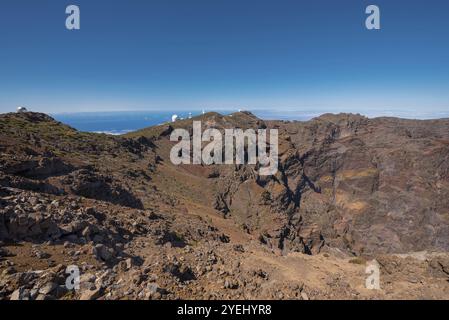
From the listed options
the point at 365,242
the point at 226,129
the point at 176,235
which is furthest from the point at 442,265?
the point at 365,242

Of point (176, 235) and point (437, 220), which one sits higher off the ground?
point (176, 235)

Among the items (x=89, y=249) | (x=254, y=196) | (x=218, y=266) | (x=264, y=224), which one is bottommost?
(x=264, y=224)

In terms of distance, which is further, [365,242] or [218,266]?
[365,242]
